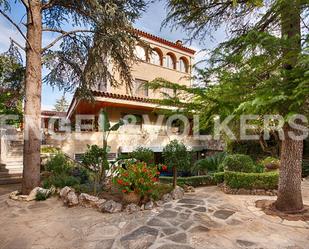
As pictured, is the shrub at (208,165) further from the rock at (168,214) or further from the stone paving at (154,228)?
the rock at (168,214)

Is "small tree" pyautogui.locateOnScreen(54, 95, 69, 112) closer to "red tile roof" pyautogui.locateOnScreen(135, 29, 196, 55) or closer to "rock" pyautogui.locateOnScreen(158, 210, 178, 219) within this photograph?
"red tile roof" pyautogui.locateOnScreen(135, 29, 196, 55)

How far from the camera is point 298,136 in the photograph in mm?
Answer: 6379

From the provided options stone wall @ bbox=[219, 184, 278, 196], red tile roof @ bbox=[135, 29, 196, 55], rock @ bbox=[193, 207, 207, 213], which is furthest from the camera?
red tile roof @ bbox=[135, 29, 196, 55]

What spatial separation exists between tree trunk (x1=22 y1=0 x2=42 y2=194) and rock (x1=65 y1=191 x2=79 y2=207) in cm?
189

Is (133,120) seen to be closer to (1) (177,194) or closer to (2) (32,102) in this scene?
(2) (32,102)

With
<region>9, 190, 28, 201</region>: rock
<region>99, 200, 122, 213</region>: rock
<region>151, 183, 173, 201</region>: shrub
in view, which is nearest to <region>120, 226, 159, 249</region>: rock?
<region>99, 200, 122, 213</region>: rock

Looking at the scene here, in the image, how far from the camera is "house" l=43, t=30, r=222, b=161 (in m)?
12.8

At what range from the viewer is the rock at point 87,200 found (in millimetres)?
7270

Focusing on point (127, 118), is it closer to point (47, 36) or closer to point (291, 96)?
point (47, 36)

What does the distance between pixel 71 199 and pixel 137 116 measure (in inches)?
385

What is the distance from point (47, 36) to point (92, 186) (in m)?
6.63

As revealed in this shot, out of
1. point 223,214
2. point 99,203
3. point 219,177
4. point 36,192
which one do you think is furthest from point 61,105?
point 223,214

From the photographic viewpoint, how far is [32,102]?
27.8ft

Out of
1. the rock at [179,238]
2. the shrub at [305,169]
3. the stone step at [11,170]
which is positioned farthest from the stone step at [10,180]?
the shrub at [305,169]
